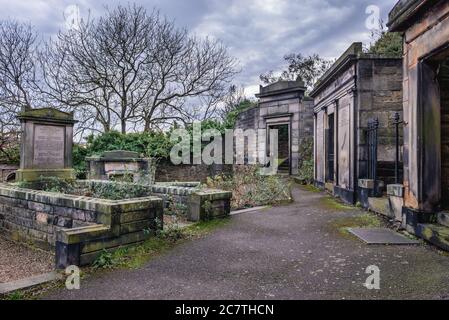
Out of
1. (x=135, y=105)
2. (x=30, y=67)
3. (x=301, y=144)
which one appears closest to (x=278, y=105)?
(x=301, y=144)

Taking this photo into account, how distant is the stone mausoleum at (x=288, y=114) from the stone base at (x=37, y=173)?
8774 mm

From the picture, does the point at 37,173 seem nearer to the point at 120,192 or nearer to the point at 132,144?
the point at 132,144

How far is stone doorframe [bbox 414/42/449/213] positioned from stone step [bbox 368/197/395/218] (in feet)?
3.91

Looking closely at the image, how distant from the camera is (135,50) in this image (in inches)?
651

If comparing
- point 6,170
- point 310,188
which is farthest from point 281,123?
point 6,170

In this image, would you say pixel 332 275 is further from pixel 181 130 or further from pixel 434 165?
pixel 181 130

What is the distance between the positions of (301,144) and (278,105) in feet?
7.13

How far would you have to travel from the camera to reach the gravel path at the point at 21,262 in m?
4.44

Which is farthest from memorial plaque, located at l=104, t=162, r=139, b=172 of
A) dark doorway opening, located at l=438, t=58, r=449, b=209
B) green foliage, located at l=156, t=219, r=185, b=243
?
dark doorway opening, located at l=438, t=58, r=449, b=209

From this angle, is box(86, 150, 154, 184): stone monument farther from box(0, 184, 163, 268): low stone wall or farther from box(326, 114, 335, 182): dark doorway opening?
box(326, 114, 335, 182): dark doorway opening

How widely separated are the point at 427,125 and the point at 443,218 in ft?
4.66

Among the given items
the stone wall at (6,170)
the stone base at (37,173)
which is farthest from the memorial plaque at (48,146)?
the stone wall at (6,170)

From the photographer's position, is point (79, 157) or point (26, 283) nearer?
point (26, 283)

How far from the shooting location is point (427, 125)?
5.29 meters
